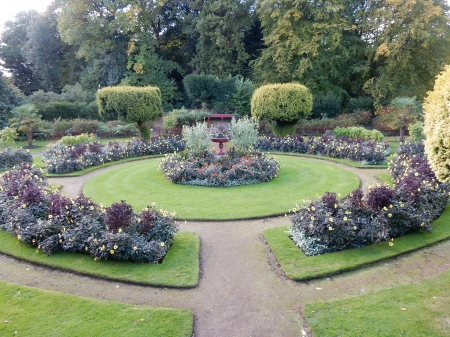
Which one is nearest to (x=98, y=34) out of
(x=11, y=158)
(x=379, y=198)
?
(x=11, y=158)

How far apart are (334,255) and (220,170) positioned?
6198 mm

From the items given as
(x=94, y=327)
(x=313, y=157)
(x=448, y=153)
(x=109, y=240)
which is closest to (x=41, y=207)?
(x=109, y=240)

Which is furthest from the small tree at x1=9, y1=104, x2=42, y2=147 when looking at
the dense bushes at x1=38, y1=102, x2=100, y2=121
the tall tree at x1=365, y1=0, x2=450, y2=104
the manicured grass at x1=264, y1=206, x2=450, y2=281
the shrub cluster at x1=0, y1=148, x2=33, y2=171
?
the tall tree at x1=365, y1=0, x2=450, y2=104

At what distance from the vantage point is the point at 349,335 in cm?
406

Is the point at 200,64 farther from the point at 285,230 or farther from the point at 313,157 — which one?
the point at 285,230

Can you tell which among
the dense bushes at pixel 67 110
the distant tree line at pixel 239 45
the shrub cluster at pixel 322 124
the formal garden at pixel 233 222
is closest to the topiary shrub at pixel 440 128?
the formal garden at pixel 233 222

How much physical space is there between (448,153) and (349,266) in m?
2.36

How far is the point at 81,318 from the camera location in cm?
440

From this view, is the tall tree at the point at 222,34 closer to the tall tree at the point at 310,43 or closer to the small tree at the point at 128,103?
the tall tree at the point at 310,43

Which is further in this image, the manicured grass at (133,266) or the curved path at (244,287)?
the manicured grass at (133,266)

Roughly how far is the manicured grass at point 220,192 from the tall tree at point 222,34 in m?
22.3

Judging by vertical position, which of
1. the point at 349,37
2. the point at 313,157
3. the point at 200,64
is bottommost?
the point at 313,157

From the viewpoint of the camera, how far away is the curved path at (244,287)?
4422 mm

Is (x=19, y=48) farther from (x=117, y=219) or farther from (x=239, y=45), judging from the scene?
(x=117, y=219)
